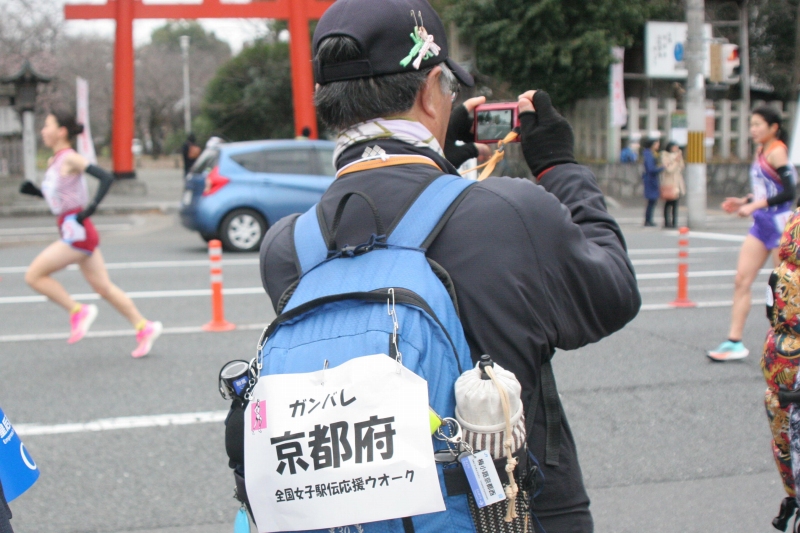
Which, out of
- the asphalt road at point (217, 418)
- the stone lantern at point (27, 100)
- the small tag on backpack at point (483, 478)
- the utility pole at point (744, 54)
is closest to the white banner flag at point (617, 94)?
the utility pole at point (744, 54)

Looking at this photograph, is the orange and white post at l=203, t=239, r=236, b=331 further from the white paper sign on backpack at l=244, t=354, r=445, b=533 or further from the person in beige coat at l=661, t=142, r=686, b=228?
the person in beige coat at l=661, t=142, r=686, b=228

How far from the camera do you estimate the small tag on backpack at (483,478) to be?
1.43 metres

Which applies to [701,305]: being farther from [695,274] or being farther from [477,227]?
[477,227]

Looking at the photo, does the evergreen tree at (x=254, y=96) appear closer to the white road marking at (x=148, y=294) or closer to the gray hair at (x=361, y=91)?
the white road marking at (x=148, y=294)

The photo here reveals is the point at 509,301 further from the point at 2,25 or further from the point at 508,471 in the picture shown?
the point at 2,25

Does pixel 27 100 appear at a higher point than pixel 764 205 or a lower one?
higher

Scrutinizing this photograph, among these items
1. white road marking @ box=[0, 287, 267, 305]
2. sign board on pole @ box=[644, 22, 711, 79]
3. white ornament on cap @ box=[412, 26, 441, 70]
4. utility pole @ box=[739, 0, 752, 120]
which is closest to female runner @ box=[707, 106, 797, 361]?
white ornament on cap @ box=[412, 26, 441, 70]

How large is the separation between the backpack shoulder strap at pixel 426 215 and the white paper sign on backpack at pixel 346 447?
0.74 ft

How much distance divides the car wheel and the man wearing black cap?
11470 mm

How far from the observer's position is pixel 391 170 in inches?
63.4

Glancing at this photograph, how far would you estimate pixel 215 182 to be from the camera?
1293 cm

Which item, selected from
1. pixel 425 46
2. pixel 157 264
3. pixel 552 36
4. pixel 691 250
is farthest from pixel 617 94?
pixel 425 46

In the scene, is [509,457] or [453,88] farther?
[453,88]

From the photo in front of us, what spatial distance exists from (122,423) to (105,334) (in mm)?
2626
